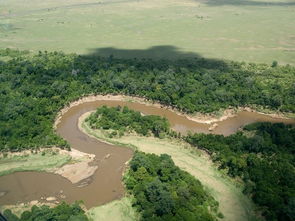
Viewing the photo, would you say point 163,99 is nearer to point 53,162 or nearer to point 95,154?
point 95,154

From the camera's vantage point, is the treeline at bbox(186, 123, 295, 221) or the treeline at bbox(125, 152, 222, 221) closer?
the treeline at bbox(125, 152, 222, 221)

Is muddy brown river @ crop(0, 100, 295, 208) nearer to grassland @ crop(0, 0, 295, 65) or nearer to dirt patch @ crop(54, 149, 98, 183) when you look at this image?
dirt patch @ crop(54, 149, 98, 183)

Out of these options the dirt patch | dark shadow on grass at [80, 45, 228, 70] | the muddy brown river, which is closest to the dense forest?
dark shadow on grass at [80, 45, 228, 70]

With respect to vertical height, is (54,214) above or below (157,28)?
below

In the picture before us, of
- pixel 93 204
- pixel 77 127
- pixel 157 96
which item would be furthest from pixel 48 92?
pixel 93 204

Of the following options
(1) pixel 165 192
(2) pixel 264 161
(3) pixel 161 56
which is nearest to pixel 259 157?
(2) pixel 264 161

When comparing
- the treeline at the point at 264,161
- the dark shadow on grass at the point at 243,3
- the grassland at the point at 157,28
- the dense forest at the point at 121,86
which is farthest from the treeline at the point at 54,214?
the dark shadow on grass at the point at 243,3

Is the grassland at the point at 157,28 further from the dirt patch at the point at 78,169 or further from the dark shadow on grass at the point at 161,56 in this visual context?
the dirt patch at the point at 78,169
